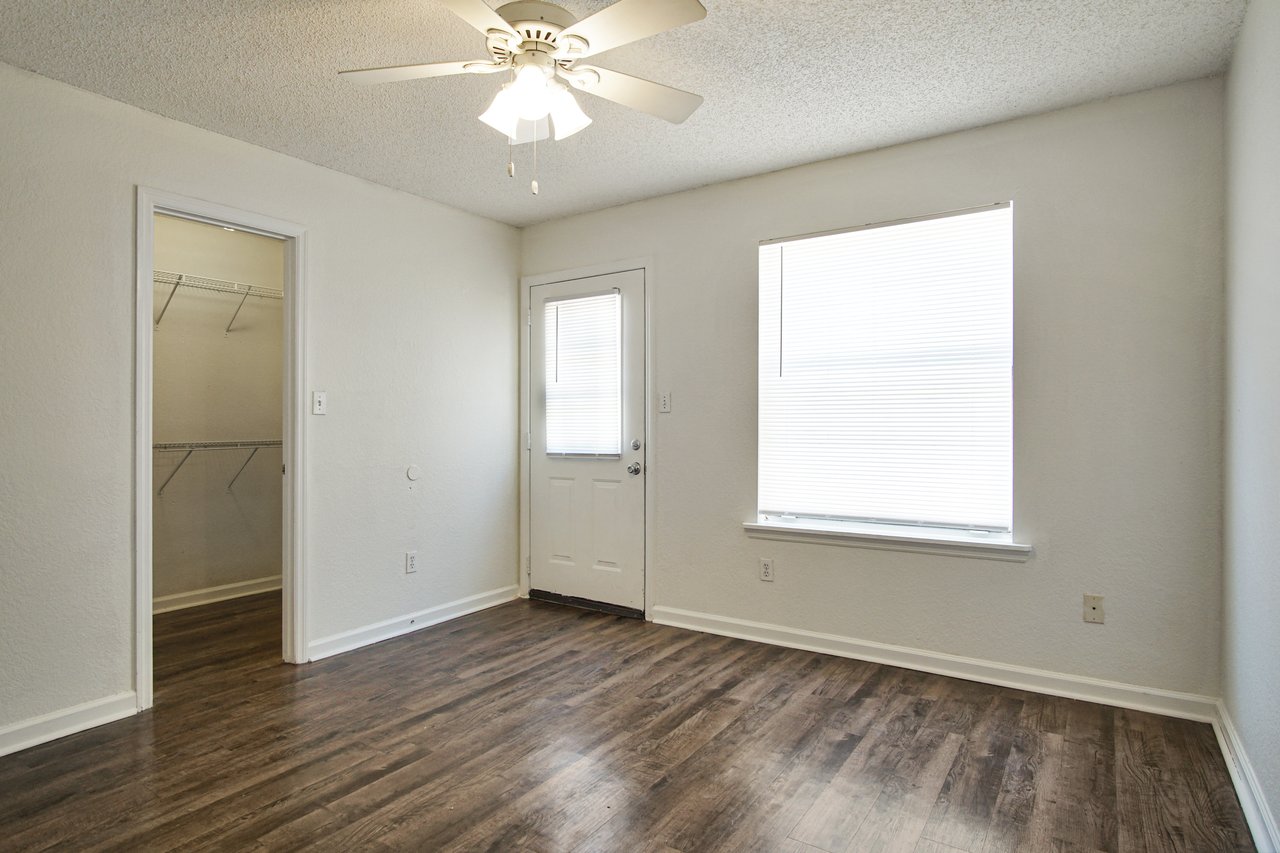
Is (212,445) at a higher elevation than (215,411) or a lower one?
lower

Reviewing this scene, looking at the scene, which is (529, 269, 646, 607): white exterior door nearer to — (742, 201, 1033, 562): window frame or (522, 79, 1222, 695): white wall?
(742, 201, 1033, 562): window frame

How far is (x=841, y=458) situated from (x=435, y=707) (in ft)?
6.96

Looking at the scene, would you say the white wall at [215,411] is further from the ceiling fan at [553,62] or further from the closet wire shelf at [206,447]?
the ceiling fan at [553,62]

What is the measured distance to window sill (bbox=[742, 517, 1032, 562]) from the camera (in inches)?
120

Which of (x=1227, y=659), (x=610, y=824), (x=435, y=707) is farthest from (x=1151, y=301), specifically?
(x=435, y=707)

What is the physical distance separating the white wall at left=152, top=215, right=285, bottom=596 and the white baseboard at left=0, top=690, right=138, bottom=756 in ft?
5.86

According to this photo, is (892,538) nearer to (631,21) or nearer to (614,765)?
(614,765)

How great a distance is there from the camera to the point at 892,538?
10.7ft

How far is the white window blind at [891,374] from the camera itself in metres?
3.11

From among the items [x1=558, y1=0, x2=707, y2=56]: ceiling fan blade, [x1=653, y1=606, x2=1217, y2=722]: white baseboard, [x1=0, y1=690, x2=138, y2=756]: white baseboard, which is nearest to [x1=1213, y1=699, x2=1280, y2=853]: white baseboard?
[x1=653, y1=606, x2=1217, y2=722]: white baseboard

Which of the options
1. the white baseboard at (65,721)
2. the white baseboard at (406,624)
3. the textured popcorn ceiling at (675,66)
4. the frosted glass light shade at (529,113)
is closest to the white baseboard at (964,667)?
the white baseboard at (406,624)

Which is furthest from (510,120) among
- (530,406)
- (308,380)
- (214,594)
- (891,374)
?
(214,594)

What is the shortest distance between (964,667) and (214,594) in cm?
445

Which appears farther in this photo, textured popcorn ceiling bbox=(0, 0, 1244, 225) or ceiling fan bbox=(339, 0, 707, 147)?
textured popcorn ceiling bbox=(0, 0, 1244, 225)
